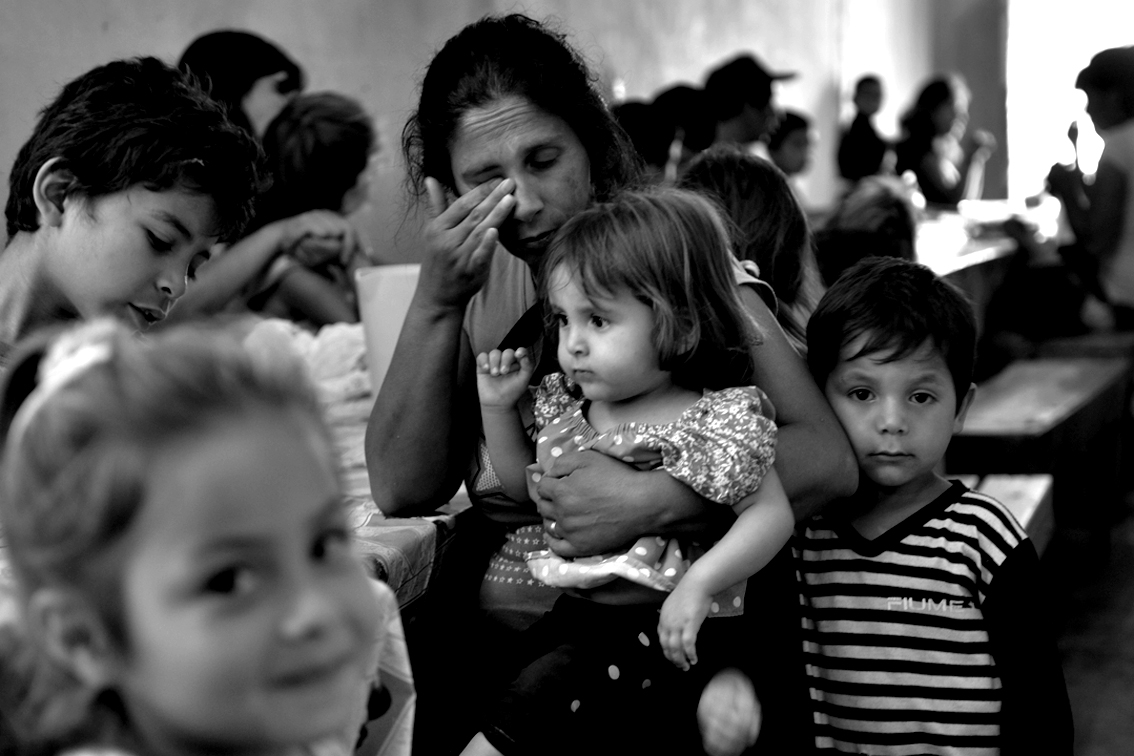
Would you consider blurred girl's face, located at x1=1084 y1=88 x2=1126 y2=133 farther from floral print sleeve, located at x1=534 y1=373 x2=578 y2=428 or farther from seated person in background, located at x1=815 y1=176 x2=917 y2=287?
floral print sleeve, located at x1=534 y1=373 x2=578 y2=428

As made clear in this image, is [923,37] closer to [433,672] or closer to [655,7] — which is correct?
[655,7]

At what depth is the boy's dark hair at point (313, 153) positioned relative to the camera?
344 centimetres

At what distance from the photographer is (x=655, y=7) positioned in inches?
280

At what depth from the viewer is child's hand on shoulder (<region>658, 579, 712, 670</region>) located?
4.68 ft

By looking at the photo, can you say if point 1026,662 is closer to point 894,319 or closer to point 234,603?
point 894,319

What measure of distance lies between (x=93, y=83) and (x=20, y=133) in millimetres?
1399

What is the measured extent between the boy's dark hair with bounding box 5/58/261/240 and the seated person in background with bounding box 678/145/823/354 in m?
0.84

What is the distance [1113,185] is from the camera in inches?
237

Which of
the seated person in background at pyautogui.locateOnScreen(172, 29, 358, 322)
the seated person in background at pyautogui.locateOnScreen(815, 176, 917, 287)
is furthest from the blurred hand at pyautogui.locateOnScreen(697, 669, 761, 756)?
the seated person in background at pyautogui.locateOnScreen(172, 29, 358, 322)

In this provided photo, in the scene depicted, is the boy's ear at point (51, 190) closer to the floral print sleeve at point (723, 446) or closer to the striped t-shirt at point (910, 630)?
the floral print sleeve at point (723, 446)

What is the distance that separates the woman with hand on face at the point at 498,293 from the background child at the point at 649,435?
0.30ft

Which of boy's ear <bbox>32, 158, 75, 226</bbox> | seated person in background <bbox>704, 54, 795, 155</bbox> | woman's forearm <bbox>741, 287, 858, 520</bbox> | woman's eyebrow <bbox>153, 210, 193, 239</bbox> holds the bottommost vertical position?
seated person in background <bbox>704, 54, 795, 155</bbox>

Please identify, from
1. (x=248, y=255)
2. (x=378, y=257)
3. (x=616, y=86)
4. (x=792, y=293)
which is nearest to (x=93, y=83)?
(x=792, y=293)

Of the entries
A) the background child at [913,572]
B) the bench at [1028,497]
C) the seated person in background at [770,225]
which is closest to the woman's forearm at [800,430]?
the background child at [913,572]
